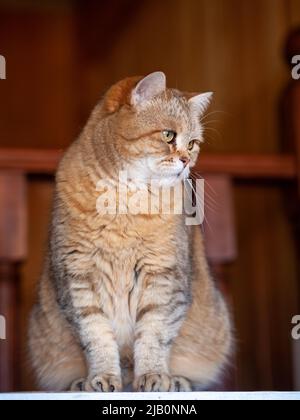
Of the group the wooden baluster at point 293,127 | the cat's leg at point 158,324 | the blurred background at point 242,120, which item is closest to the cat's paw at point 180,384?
the cat's leg at point 158,324

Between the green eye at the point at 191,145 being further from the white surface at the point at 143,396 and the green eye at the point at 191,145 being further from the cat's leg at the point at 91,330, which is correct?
the white surface at the point at 143,396

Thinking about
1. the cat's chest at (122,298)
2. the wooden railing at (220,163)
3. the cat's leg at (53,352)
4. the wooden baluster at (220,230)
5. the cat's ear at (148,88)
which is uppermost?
the wooden railing at (220,163)

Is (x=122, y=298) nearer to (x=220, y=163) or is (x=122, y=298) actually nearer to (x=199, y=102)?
(x=199, y=102)

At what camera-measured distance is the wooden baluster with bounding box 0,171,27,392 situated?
6.55 ft

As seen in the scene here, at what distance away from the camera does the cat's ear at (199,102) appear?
1572mm

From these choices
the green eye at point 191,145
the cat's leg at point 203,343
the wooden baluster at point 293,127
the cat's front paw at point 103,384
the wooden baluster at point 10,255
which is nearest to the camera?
the cat's front paw at point 103,384

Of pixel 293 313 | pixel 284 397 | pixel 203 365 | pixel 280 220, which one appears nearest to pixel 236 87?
pixel 280 220

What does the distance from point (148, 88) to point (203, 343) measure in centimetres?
61

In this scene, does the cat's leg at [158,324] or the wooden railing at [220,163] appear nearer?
the cat's leg at [158,324]

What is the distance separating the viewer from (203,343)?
1.73 m

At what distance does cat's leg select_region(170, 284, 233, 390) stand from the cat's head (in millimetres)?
339

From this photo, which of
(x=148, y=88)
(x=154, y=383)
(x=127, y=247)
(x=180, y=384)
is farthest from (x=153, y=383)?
(x=148, y=88)
